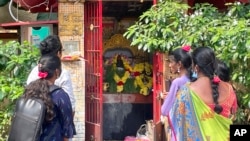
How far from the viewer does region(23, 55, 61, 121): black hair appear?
4.41m

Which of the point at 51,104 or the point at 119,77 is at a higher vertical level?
the point at 119,77

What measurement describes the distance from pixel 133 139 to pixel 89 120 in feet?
2.73

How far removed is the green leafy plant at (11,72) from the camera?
6879 mm

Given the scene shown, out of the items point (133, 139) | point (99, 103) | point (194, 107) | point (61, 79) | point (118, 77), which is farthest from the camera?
point (118, 77)

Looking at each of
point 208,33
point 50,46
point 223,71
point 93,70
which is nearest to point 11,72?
point 93,70

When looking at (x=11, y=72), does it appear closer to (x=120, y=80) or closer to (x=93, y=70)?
(x=93, y=70)

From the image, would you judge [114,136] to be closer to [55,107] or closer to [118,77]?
[118,77]

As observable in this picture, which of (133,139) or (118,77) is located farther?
(118,77)

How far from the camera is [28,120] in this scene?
4.38 m

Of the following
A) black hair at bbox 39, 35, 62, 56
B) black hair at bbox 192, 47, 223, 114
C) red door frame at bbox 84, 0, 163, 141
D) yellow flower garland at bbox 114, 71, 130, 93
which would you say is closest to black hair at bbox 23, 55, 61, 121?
black hair at bbox 39, 35, 62, 56

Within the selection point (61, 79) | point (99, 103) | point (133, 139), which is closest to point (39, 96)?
point (61, 79)

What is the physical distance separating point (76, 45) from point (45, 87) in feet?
11.0

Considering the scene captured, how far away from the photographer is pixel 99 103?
7.87 m

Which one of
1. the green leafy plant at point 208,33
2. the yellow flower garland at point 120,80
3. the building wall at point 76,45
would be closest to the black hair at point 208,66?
the green leafy plant at point 208,33
